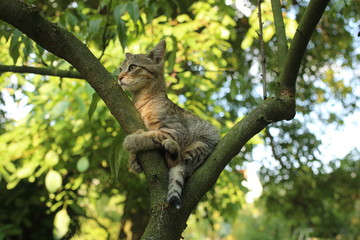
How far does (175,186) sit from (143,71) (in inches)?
75.2

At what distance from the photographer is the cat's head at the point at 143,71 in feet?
12.6

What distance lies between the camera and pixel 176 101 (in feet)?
16.4

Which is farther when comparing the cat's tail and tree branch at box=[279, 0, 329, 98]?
tree branch at box=[279, 0, 329, 98]

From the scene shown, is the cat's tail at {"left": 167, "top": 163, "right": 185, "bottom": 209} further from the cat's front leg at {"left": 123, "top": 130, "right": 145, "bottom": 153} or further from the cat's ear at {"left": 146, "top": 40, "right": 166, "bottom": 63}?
the cat's ear at {"left": 146, "top": 40, "right": 166, "bottom": 63}

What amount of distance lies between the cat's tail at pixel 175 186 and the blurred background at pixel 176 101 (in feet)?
1.41

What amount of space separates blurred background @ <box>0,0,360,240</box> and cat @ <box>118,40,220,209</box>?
0.20 metres

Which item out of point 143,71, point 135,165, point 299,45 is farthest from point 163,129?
point 299,45

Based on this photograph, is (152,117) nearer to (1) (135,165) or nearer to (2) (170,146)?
(1) (135,165)

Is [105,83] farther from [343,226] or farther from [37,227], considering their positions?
[343,226]

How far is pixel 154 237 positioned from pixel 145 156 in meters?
0.53

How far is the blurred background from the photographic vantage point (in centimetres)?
412

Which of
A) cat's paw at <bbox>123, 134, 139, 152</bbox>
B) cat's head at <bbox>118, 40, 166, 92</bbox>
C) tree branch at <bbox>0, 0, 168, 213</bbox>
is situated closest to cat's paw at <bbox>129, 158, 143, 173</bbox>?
cat's paw at <bbox>123, 134, 139, 152</bbox>

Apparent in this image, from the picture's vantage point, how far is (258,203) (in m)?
11.3

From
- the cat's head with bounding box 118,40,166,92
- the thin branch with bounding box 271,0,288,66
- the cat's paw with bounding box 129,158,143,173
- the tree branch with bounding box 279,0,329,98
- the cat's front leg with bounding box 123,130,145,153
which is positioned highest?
the cat's head with bounding box 118,40,166,92
